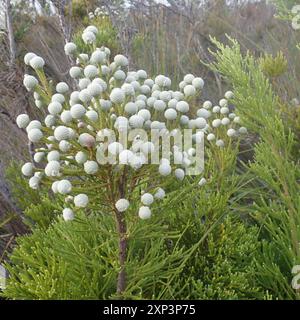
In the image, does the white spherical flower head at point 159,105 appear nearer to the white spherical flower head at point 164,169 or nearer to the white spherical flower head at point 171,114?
the white spherical flower head at point 171,114

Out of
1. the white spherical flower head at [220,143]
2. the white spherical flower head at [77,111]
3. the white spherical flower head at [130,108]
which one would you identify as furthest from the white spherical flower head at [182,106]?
the white spherical flower head at [220,143]

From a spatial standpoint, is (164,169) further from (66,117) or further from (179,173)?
(66,117)

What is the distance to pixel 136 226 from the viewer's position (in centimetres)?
81

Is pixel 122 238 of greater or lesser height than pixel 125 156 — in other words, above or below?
below

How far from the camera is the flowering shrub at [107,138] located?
70 centimetres

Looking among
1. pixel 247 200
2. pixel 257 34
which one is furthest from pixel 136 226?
pixel 257 34

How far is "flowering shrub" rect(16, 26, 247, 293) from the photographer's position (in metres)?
0.70

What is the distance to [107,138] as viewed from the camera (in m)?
0.72

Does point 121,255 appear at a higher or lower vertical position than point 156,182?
A: lower

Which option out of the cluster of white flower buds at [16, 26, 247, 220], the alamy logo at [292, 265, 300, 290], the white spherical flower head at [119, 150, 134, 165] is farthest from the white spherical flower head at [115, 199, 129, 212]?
the alamy logo at [292, 265, 300, 290]

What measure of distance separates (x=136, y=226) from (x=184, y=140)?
21 cm

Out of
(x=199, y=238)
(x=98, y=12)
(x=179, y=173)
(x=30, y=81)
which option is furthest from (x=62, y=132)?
(x=98, y=12)

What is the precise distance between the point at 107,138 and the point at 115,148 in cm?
5
